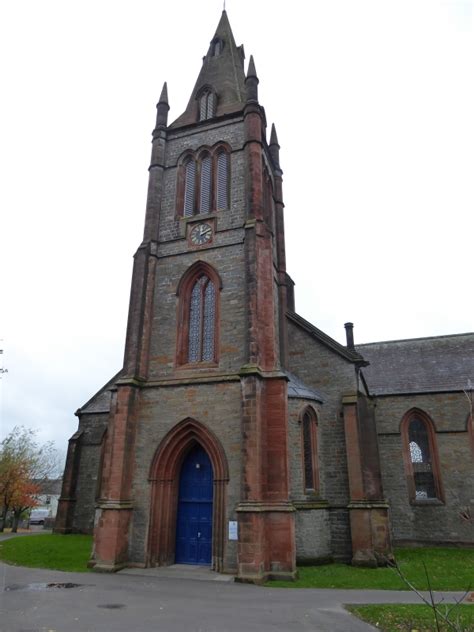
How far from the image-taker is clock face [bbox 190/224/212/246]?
66.1ft

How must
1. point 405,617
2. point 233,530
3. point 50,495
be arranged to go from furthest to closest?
point 50,495 → point 233,530 → point 405,617

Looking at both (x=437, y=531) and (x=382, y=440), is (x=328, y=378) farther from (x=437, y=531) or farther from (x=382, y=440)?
(x=437, y=531)

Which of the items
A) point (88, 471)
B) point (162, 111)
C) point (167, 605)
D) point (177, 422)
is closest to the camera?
point (167, 605)

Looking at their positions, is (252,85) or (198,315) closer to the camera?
(198,315)

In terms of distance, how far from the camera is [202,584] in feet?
43.5

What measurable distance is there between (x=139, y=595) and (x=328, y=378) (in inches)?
470

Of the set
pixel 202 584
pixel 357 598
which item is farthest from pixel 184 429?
pixel 357 598

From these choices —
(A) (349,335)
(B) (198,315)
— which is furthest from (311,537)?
(A) (349,335)

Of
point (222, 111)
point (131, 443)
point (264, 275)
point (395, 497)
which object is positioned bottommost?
point (395, 497)

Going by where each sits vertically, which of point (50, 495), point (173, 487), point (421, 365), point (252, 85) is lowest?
→ point (173, 487)

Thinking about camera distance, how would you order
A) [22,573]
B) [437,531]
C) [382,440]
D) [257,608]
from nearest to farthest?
[257,608] → [22,573] → [437,531] → [382,440]

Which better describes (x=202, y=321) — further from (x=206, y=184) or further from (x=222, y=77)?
(x=222, y=77)

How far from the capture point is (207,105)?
81.4 feet

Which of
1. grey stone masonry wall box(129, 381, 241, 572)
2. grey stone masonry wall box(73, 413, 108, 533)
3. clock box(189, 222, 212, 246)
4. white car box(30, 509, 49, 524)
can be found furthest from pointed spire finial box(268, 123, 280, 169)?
white car box(30, 509, 49, 524)
